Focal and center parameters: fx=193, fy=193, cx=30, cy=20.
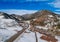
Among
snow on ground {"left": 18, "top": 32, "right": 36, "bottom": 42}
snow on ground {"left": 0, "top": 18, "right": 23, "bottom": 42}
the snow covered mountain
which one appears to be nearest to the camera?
snow on ground {"left": 18, "top": 32, "right": 36, "bottom": 42}

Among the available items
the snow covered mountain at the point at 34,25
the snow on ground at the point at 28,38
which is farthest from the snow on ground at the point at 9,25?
the snow on ground at the point at 28,38

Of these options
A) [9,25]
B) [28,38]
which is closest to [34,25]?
[9,25]

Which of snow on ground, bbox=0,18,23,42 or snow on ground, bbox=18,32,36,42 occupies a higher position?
snow on ground, bbox=0,18,23,42

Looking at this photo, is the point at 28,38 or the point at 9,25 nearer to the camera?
the point at 28,38

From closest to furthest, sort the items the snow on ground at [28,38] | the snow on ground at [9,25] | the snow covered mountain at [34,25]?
the snow on ground at [28,38]
the snow covered mountain at [34,25]
the snow on ground at [9,25]

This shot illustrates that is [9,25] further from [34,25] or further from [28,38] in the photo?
[28,38]

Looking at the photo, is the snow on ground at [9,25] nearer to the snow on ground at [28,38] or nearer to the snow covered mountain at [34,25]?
the snow covered mountain at [34,25]

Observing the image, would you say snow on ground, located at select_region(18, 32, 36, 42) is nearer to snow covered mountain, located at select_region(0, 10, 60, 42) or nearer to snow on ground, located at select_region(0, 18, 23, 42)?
snow covered mountain, located at select_region(0, 10, 60, 42)

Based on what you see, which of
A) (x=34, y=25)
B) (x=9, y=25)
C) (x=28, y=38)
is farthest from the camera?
(x=34, y=25)

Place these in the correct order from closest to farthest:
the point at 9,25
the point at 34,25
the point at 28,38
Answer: the point at 28,38 < the point at 9,25 < the point at 34,25

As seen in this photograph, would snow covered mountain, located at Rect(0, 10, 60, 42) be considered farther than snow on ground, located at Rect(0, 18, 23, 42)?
No

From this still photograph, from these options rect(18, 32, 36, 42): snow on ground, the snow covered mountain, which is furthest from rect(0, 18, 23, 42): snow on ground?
rect(18, 32, 36, 42): snow on ground

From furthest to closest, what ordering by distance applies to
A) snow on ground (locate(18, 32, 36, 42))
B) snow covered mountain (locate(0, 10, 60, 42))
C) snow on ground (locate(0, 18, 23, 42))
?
snow on ground (locate(0, 18, 23, 42)) < snow covered mountain (locate(0, 10, 60, 42)) < snow on ground (locate(18, 32, 36, 42))

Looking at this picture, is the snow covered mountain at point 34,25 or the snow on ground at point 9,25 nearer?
the snow covered mountain at point 34,25
